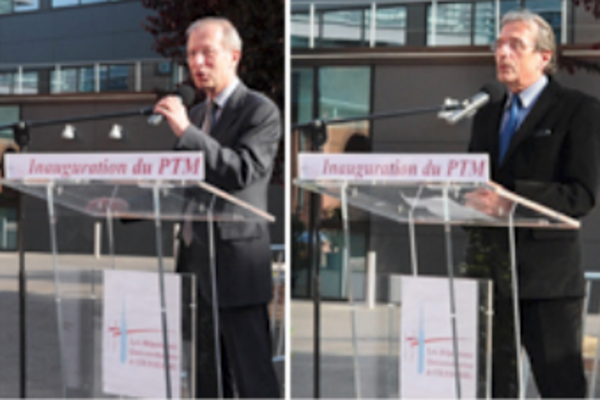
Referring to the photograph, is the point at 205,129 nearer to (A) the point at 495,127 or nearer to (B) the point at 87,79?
(B) the point at 87,79

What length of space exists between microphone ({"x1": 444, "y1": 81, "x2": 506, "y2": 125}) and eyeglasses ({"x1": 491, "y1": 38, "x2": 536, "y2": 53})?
157mm

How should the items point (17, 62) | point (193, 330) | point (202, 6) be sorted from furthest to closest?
point (17, 62)
point (202, 6)
point (193, 330)

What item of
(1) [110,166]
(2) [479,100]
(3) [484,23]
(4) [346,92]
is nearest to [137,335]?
(1) [110,166]

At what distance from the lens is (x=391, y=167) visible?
378 centimetres

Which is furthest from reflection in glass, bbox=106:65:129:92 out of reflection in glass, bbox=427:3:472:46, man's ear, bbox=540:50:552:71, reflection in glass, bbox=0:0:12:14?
man's ear, bbox=540:50:552:71

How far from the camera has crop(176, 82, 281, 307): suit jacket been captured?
431cm

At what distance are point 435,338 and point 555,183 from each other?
88cm

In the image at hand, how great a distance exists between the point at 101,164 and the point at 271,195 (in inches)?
31.3

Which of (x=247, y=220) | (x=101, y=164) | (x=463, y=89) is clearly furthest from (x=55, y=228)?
(x=463, y=89)

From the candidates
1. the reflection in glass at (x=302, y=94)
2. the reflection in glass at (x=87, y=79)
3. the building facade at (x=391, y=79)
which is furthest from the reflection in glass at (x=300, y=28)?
the reflection in glass at (x=87, y=79)

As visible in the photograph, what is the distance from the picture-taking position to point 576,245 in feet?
13.1

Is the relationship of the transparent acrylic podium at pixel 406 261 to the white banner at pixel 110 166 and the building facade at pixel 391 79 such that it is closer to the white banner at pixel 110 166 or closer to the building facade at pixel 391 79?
the building facade at pixel 391 79

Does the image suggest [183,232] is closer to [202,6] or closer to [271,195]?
[271,195]

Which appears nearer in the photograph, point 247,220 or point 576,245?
point 576,245
